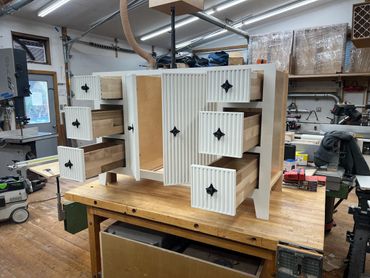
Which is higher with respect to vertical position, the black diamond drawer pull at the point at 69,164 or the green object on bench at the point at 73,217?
the black diamond drawer pull at the point at 69,164

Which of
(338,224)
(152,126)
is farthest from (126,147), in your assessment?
(338,224)

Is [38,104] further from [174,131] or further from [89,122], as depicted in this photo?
[174,131]

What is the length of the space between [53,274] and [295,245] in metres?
1.82

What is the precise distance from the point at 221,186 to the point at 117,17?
504 centimetres

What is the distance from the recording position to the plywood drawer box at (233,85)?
3.27 ft

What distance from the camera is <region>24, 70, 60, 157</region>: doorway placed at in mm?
4965

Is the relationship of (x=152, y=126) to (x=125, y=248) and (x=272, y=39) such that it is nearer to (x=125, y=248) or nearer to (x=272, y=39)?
(x=125, y=248)

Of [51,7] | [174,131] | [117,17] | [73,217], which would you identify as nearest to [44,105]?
[51,7]

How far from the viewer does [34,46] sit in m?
5.04

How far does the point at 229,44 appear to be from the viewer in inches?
277

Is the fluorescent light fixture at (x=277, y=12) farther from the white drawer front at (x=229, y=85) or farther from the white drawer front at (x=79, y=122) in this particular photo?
the white drawer front at (x=79, y=122)

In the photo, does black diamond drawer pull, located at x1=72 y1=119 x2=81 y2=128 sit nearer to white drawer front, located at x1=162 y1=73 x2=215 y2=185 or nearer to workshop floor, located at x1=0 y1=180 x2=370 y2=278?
white drawer front, located at x1=162 y1=73 x2=215 y2=185

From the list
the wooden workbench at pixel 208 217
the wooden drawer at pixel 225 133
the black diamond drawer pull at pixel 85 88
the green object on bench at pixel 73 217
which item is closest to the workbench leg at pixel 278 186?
the wooden workbench at pixel 208 217

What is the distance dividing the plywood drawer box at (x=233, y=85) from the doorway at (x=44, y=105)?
4566mm
